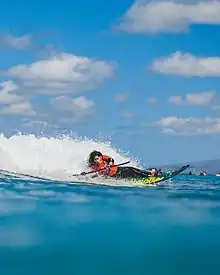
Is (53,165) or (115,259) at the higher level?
(53,165)

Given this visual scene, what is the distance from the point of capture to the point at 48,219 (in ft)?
80.5

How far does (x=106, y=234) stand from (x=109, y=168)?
2406 cm

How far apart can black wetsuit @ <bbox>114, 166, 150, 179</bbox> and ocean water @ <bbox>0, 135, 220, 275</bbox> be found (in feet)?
14.2

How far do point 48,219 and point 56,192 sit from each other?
35.5ft

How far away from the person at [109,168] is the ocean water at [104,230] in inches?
155

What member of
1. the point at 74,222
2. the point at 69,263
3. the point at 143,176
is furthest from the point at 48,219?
the point at 143,176

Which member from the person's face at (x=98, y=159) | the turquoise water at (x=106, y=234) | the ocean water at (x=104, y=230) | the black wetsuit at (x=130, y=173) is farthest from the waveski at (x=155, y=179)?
the turquoise water at (x=106, y=234)

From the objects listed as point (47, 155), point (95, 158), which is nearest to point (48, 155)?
point (47, 155)

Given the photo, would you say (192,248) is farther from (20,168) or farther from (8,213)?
(20,168)

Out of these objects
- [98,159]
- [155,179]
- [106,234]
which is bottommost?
[106,234]

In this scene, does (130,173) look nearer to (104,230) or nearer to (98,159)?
(98,159)

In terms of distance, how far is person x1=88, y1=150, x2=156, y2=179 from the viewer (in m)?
45.8

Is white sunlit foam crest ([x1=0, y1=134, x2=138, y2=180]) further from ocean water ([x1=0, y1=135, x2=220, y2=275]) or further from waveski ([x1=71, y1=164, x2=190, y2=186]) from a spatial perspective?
ocean water ([x1=0, y1=135, x2=220, y2=275])

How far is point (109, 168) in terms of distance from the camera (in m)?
46.1
